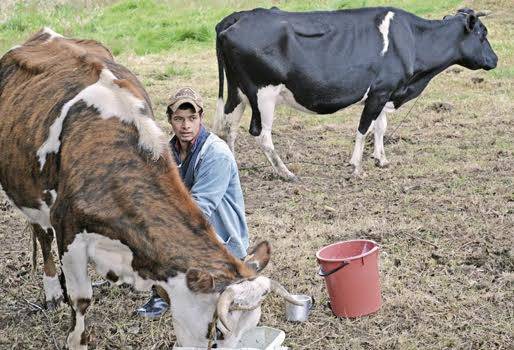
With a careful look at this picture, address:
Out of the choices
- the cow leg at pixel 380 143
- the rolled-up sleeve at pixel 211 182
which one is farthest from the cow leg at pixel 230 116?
the rolled-up sleeve at pixel 211 182

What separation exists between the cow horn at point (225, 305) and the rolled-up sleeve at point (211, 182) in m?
1.08

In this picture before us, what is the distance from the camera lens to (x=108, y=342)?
17.2ft

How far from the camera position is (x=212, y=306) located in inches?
153

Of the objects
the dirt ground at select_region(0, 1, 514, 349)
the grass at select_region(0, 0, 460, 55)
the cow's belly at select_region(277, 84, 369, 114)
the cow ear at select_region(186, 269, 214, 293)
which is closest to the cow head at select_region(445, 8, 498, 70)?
the dirt ground at select_region(0, 1, 514, 349)

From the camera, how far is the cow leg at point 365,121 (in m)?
9.19

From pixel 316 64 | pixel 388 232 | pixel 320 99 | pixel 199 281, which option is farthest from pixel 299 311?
pixel 316 64

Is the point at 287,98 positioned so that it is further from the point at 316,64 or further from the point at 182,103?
the point at 182,103

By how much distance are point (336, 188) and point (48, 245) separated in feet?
11.5

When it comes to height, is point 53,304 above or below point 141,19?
above

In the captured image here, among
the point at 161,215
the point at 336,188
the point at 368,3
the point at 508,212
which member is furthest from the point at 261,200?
the point at 368,3

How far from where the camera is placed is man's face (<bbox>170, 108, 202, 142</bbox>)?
4.93 meters

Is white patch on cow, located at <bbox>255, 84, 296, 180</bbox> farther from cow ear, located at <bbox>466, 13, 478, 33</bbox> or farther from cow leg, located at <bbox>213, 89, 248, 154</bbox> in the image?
cow ear, located at <bbox>466, 13, 478, 33</bbox>

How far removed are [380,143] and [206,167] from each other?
4906 mm

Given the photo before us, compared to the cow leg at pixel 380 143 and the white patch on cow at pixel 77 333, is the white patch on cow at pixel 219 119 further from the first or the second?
the white patch on cow at pixel 77 333
